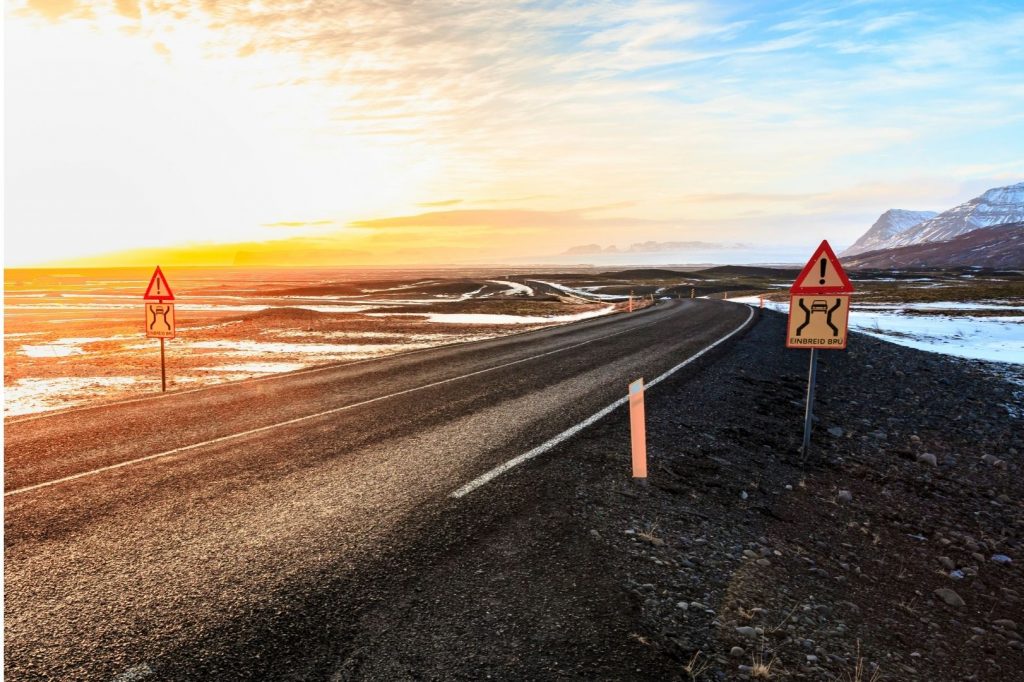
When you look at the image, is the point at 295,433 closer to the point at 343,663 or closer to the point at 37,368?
the point at 343,663

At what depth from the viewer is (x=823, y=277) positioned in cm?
776

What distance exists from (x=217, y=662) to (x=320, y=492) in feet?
8.61

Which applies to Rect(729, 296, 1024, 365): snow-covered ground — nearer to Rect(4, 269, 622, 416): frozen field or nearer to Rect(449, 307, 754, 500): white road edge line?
Rect(449, 307, 754, 500): white road edge line

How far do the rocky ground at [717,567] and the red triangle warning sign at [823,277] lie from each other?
2.62 m

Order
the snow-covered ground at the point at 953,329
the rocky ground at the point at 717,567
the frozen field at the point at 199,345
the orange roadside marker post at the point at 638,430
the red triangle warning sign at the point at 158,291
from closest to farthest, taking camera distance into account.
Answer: the rocky ground at the point at 717,567
the orange roadside marker post at the point at 638,430
the red triangle warning sign at the point at 158,291
the frozen field at the point at 199,345
the snow-covered ground at the point at 953,329

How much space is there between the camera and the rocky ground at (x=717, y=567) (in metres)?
3.63

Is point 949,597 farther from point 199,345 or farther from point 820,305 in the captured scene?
point 199,345

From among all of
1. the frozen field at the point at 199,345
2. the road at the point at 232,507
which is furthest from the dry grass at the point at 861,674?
the frozen field at the point at 199,345

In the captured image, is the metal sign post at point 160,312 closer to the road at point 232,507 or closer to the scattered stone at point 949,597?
the road at point 232,507

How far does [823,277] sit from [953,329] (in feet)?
84.9

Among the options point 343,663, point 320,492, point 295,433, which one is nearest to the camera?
point 343,663

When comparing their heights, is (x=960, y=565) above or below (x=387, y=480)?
below

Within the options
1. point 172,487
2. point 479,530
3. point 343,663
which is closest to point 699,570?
point 479,530

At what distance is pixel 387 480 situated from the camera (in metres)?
6.25
